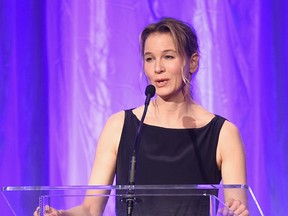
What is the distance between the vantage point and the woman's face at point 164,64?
191 centimetres

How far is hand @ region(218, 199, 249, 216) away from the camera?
1147 mm

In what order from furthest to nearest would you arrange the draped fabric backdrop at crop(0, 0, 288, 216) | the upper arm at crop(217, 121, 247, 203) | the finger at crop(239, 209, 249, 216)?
the draped fabric backdrop at crop(0, 0, 288, 216)
the upper arm at crop(217, 121, 247, 203)
the finger at crop(239, 209, 249, 216)

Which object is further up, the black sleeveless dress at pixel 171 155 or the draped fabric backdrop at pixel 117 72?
the draped fabric backdrop at pixel 117 72

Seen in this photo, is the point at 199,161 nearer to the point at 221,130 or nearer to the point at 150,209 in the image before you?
the point at 221,130

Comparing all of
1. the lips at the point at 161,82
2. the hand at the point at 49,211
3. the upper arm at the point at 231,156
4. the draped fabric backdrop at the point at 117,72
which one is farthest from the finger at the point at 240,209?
the draped fabric backdrop at the point at 117,72

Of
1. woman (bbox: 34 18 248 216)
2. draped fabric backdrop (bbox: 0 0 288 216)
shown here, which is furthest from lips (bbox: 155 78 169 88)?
draped fabric backdrop (bbox: 0 0 288 216)

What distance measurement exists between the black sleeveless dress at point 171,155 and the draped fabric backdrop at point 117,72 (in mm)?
426

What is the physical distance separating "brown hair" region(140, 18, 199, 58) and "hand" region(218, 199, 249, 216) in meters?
0.84

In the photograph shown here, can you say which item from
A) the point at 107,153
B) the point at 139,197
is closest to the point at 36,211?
the point at 139,197

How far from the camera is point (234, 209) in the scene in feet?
3.83

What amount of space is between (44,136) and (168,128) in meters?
0.60

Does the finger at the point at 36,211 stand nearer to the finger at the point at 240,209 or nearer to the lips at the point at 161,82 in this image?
the finger at the point at 240,209

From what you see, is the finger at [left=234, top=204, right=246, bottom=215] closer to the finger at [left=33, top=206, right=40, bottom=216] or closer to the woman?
the finger at [left=33, top=206, right=40, bottom=216]

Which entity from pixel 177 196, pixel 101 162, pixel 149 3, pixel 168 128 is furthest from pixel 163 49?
pixel 177 196
